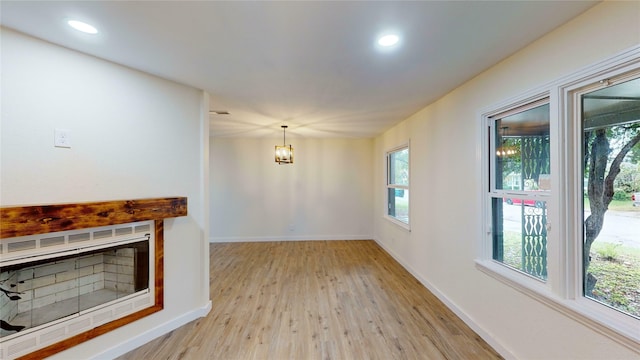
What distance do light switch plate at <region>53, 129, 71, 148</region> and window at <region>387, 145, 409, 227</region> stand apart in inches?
163

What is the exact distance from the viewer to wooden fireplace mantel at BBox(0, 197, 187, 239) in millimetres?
1593

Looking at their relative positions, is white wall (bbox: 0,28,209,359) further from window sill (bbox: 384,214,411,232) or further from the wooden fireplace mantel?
window sill (bbox: 384,214,411,232)

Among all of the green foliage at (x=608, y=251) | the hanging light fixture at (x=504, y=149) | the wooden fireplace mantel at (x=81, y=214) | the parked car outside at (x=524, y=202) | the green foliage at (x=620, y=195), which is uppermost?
the hanging light fixture at (x=504, y=149)

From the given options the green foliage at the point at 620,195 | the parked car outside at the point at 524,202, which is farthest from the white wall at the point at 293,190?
the green foliage at the point at 620,195

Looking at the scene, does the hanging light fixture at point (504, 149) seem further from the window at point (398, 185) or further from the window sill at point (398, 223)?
the window sill at point (398, 223)

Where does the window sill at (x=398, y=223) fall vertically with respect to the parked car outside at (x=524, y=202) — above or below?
below

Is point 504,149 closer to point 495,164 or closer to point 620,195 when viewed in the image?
point 495,164

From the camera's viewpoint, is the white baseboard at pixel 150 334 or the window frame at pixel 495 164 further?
the white baseboard at pixel 150 334

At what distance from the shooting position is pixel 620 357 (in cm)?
138

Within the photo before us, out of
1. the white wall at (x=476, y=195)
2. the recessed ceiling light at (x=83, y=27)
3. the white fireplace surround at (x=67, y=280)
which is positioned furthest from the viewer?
the white fireplace surround at (x=67, y=280)

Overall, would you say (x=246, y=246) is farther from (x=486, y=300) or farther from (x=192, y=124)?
(x=486, y=300)

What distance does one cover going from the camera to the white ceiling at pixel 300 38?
150 cm

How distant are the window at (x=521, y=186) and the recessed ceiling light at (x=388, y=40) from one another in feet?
3.88

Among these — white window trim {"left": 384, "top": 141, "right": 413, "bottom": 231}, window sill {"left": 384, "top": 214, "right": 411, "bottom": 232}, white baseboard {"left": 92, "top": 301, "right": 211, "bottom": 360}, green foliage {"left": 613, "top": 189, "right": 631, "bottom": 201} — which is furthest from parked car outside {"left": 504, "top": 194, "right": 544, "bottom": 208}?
white baseboard {"left": 92, "top": 301, "right": 211, "bottom": 360}
